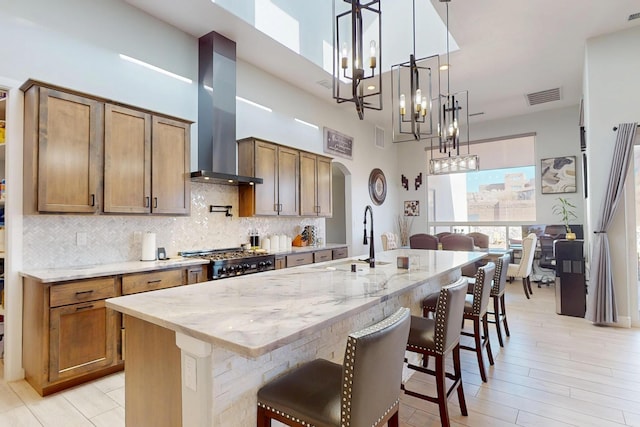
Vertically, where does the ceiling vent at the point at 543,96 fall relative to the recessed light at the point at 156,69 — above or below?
above

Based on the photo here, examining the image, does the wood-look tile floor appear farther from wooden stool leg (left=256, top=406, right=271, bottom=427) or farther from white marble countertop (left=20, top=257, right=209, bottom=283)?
wooden stool leg (left=256, top=406, right=271, bottom=427)

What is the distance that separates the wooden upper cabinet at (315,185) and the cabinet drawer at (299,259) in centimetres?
70

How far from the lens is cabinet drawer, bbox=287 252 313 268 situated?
4.60 meters

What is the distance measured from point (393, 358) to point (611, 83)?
492 centimetres

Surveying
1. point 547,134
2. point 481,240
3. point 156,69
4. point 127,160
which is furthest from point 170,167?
point 547,134

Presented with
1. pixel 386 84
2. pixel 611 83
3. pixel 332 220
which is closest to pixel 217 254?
pixel 386 84

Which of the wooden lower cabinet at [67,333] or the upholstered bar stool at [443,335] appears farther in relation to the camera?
the wooden lower cabinet at [67,333]

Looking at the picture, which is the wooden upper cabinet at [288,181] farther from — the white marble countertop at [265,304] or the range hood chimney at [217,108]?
the white marble countertop at [265,304]

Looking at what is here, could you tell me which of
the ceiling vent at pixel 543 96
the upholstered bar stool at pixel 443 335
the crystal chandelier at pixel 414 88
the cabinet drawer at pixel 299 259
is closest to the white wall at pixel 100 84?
the cabinet drawer at pixel 299 259

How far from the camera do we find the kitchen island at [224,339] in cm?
127

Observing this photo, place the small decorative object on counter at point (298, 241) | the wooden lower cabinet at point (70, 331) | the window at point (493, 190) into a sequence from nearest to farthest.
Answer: the wooden lower cabinet at point (70, 331), the small decorative object on counter at point (298, 241), the window at point (493, 190)

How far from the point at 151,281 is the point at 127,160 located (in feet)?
3.80

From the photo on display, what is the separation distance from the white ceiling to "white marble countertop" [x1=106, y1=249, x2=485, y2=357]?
3.03 m

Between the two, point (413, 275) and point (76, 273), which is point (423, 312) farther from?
point (76, 273)
